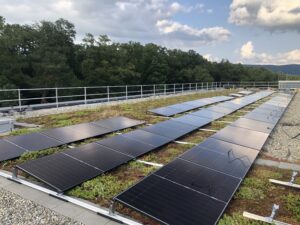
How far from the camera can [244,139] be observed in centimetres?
834

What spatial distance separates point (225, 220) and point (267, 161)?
3539mm

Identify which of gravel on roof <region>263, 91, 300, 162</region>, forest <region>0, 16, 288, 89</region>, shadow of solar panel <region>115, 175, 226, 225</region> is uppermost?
forest <region>0, 16, 288, 89</region>

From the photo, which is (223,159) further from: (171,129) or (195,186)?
(171,129)

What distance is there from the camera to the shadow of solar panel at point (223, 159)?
5.73 metres

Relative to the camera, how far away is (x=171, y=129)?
368 inches

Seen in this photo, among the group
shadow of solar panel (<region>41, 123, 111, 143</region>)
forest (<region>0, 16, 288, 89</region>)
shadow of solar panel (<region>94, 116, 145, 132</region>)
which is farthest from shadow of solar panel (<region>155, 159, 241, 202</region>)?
forest (<region>0, 16, 288, 89</region>)

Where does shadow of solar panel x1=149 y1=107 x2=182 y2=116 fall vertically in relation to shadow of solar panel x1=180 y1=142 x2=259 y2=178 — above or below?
above

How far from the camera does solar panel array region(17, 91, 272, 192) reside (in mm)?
5047

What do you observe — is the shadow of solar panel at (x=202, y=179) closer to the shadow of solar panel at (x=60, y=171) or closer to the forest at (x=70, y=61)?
the shadow of solar panel at (x=60, y=171)

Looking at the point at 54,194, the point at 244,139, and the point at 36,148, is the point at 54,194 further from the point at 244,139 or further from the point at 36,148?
the point at 244,139

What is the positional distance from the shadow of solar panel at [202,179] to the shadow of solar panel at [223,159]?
25cm

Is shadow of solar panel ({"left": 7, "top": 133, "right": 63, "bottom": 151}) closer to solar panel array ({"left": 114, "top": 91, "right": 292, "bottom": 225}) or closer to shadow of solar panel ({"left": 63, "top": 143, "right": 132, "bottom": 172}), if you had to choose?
shadow of solar panel ({"left": 63, "top": 143, "right": 132, "bottom": 172})

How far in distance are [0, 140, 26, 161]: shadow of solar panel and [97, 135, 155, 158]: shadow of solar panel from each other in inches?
70.1

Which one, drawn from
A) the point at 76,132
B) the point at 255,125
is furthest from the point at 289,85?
the point at 76,132
